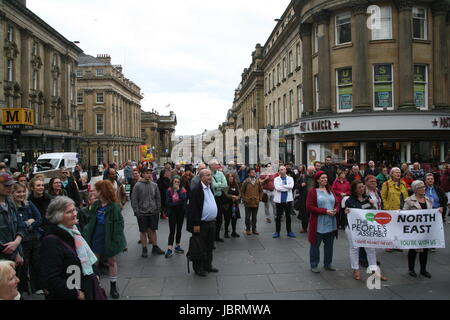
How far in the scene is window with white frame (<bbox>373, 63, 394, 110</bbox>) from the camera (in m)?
21.1

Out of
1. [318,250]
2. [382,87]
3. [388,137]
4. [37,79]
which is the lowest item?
[318,250]

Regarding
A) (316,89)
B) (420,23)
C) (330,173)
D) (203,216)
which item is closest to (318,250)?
(203,216)

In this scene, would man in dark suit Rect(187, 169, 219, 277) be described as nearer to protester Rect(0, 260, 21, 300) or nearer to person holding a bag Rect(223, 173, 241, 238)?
person holding a bag Rect(223, 173, 241, 238)

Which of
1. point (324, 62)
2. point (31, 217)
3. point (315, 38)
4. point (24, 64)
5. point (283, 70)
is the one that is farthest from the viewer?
point (24, 64)

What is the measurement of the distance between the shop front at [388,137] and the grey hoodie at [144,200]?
15995 millimetres

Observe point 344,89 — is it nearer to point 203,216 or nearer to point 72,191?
point 72,191

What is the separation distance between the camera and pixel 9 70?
35.5 m

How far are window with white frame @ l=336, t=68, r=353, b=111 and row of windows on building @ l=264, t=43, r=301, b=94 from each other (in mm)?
6481

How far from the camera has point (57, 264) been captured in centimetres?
326

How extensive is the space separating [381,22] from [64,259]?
22686 mm

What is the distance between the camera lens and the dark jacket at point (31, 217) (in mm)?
5457

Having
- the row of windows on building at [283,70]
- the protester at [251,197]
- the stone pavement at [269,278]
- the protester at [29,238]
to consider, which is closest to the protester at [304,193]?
the protester at [251,197]

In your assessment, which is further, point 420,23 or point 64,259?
point 420,23

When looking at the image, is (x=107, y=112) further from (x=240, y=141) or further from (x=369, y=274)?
(x=369, y=274)
